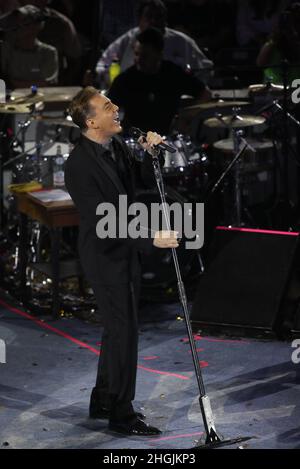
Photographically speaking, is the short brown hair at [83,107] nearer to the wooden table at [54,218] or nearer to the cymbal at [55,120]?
the wooden table at [54,218]

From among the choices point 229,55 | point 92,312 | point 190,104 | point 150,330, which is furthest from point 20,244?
point 229,55

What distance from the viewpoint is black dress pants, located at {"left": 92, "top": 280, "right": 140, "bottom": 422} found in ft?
19.0

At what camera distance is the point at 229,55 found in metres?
11.2

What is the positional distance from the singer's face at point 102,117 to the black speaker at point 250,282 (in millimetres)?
1373

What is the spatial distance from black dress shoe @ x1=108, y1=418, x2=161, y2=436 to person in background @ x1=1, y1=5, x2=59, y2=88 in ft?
16.3

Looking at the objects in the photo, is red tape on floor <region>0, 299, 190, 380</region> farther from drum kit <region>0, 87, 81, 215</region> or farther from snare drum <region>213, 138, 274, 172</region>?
snare drum <region>213, 138, 274, 172</region>

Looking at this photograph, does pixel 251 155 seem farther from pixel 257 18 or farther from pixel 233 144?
pixel 257 18

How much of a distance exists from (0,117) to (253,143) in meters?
2.23

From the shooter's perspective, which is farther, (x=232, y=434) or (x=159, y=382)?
(x=159, y=382)

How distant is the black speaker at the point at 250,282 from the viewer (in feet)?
21.5

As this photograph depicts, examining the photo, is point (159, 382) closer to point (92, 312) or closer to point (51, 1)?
point (92, 312)

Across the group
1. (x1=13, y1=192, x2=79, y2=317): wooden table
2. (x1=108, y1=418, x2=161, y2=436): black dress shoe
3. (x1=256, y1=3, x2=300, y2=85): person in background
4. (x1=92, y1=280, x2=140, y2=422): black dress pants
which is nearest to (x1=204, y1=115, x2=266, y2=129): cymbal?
(x1=256, y1=3, x2=300, y2=85): person in background

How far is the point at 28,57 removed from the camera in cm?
1023
